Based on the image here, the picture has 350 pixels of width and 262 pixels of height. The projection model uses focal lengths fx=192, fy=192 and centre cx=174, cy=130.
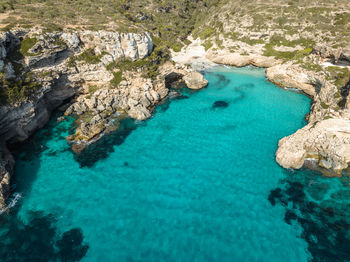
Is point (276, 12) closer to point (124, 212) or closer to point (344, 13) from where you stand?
point (344, 13)

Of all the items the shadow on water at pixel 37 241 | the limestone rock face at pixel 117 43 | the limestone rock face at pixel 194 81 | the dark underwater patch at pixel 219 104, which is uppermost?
the limestone rock face at pixel 117 43

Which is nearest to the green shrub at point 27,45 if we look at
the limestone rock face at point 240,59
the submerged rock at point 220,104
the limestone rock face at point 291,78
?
the submerged rock at point 220,104

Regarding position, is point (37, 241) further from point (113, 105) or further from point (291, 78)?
point (291, 78)

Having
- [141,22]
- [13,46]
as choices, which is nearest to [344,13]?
[141,22]

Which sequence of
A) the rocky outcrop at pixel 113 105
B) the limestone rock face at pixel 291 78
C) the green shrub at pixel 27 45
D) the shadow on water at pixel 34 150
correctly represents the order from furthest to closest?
the limestone rock face at pixel 291 78 < the green shrub at pixel 27 45 < the rocky outcrop at pixel 113 105 < the shadow on water at pixel 34 150

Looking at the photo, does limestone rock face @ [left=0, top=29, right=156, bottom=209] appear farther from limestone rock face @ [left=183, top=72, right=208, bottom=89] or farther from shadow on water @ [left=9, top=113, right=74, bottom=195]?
limestone rock face @ [left=183, top=72, right=208, bottom=89]

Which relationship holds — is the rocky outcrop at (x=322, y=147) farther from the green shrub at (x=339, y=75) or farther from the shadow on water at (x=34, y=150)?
the shadow on water at (x=34, y=150)
